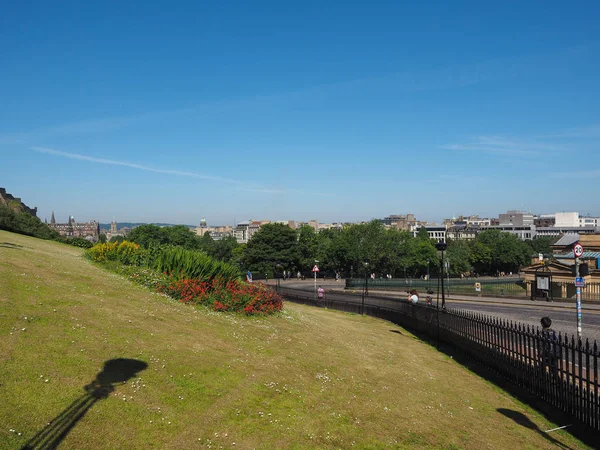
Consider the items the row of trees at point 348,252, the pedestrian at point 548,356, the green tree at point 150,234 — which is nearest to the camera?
the pedestrian at point 548,356

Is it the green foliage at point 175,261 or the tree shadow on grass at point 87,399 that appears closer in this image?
the tree shadow on grass at point 87,399

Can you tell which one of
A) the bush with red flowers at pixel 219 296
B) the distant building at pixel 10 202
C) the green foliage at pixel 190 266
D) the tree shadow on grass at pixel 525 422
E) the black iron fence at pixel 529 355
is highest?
the distant building at pixel 10 202

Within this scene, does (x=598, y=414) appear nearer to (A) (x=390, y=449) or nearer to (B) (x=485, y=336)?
(A) (x=390, y=449)

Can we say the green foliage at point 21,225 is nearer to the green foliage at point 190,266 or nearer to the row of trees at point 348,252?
the green foliage at point 190,266

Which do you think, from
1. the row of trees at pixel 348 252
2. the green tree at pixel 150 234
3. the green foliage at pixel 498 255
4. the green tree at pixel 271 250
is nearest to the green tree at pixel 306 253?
the row of trees at pixel 348 252

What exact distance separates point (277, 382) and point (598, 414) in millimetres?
6028

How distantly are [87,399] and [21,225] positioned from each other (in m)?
48.8

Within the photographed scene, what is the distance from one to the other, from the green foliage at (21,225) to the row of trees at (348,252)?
37.6m

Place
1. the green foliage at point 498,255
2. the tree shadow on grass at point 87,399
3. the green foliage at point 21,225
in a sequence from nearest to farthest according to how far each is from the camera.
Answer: the tree shadow on grass at point 87,399
the green foliage at point 21,225
the green foliage at point 498,255

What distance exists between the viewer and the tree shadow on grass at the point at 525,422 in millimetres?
9158

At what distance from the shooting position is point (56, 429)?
22.1 ft

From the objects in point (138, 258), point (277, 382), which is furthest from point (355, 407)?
point (138, 258)

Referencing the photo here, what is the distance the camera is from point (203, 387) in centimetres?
907

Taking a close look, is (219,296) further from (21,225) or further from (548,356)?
(21,225)
